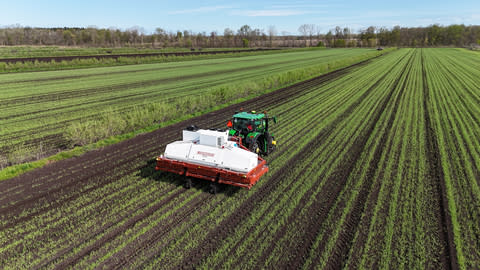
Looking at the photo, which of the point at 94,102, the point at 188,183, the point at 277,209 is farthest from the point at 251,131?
the point at 94,102

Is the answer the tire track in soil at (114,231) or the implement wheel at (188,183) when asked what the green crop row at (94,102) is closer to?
the implement wheel at (188,183)

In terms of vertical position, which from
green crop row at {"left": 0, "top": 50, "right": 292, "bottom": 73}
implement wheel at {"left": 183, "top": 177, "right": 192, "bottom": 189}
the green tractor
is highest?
green crop row at {"left": 0, "top": 50, "right": 292, "bottom": 73}

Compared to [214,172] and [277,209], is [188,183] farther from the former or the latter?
[277,209]

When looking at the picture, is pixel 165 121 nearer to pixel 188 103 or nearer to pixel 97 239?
pixel 188 103

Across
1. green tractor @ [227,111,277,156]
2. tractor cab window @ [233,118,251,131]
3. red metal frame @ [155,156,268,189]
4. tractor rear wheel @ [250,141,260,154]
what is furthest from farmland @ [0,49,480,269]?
tractor cab window @ [233,118,251,131]

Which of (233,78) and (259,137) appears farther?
(233,78)

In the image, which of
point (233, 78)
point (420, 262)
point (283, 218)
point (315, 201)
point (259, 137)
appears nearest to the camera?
point (420, 262)

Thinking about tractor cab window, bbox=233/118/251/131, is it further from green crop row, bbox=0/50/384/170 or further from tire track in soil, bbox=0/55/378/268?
green crop row, bbox=0/50/384/170

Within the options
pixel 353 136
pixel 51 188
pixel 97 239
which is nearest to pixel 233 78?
pixel 353 136
